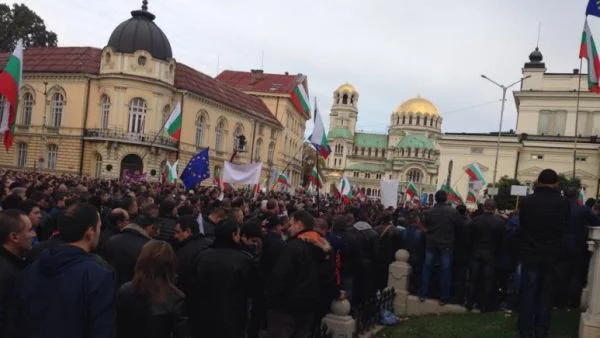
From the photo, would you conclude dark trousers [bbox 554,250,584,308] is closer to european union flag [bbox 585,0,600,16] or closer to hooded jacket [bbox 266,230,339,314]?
hooded jacket [bbox 266,230,339,314]

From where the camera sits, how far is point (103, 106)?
46312 mm

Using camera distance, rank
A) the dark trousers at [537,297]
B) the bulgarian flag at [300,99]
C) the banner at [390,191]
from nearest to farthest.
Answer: the dark trousers at [537,297], the bulgarian flag at [300,99], the banner at [390,191]

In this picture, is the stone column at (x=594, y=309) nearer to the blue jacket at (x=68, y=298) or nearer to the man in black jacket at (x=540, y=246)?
the man in black jacket at (x=540, y=246)

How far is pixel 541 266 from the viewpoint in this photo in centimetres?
711

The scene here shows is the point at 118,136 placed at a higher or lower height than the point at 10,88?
lower

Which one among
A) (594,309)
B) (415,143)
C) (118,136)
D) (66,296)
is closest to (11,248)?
(66,296)

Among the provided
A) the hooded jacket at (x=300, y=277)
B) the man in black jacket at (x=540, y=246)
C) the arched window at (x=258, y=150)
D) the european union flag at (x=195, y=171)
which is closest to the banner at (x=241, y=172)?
the european union flag at (x=195, y=171)

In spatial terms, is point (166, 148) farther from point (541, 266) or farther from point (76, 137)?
point (541, 266)

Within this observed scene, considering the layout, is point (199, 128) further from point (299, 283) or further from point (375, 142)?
point (375, 142)

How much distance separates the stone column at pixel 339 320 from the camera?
22.4 feet

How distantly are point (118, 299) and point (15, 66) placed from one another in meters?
11.8

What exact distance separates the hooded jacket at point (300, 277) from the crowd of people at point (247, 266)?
1cm

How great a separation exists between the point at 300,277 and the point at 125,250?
1.78 m

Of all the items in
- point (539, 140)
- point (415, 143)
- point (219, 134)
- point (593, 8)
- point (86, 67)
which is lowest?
point (219, 134)
